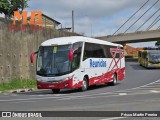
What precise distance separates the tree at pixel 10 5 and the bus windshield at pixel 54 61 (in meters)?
22.7

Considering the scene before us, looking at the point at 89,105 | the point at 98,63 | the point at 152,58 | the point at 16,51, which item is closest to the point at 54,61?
the point at 98,63

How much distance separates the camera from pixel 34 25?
3422 centimetres

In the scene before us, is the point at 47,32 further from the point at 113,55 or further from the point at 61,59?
the point at 61,59

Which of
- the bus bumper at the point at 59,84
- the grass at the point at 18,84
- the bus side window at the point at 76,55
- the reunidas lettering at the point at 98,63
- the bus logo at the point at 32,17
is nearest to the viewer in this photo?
the bus bumper at the point at 59,84

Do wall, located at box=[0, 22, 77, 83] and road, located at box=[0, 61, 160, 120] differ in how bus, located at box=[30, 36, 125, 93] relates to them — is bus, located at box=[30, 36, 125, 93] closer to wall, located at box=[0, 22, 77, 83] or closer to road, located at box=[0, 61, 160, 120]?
road, located at box=[0, 61, 160, 120]

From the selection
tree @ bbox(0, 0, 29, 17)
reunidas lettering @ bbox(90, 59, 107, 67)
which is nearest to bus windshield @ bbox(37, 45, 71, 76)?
reunidas lettering @ bbox(90, 59, 107, 67)

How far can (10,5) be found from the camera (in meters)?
48.0

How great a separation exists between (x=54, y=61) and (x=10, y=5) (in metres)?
25.6

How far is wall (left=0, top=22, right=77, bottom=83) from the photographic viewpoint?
1186 inches

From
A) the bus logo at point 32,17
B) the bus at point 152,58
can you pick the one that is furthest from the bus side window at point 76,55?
the bus at point 152,58

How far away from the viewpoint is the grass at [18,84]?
28973mm

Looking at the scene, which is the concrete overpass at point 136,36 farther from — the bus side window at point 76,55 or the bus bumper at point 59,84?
the bus bumper at point 59,84

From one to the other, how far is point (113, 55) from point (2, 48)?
7.94m

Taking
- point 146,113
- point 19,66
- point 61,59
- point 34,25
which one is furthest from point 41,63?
point 146,113
